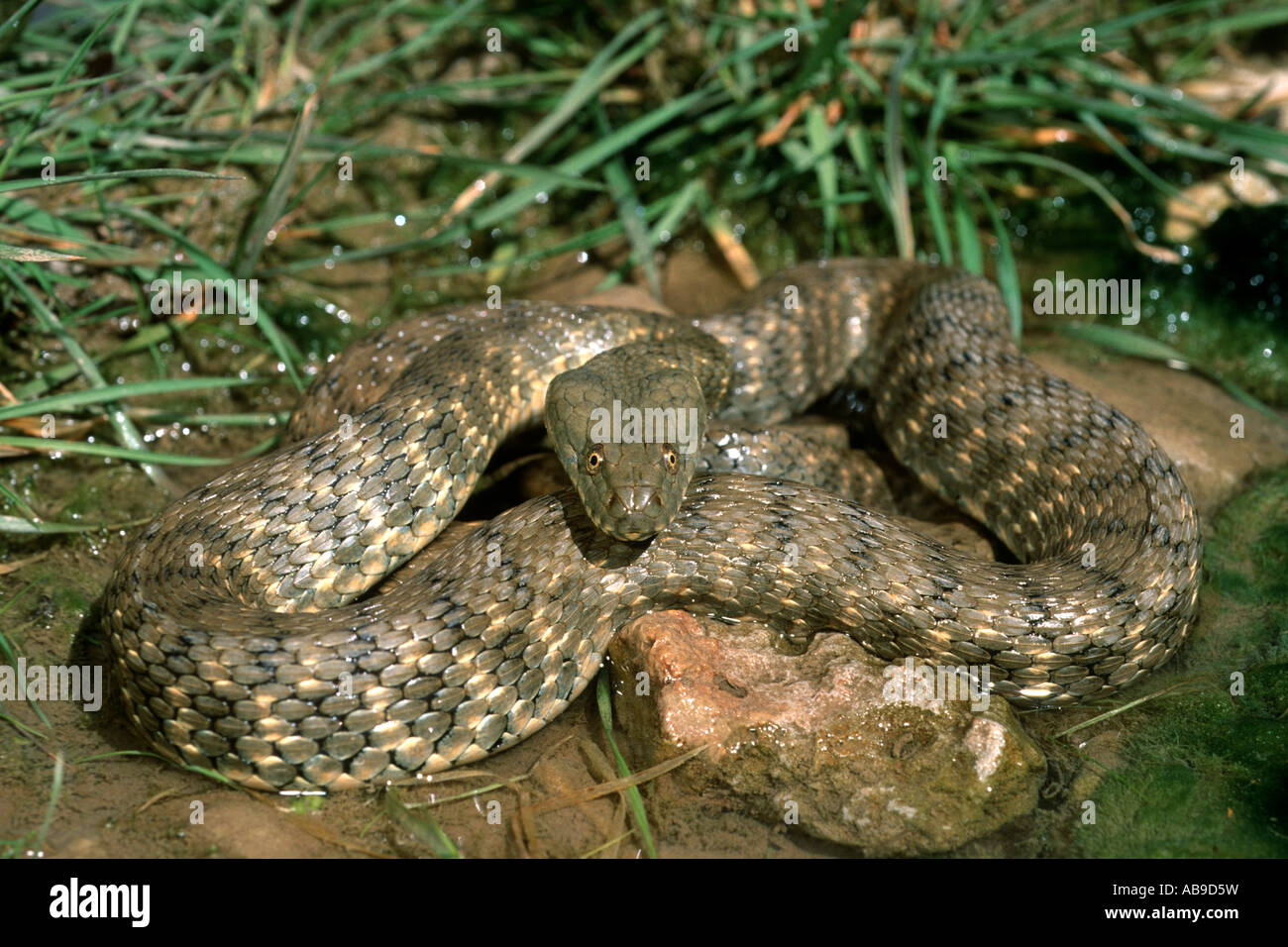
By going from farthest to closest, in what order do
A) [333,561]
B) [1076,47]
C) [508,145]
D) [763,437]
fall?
[508,145] < [1076,47] < [763,437] < [333,561]

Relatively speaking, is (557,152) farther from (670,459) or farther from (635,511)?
(635,511)

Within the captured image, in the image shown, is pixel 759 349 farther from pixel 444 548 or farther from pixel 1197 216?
pixel 1197 216

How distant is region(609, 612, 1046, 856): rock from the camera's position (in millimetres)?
4418

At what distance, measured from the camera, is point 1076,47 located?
7555mm

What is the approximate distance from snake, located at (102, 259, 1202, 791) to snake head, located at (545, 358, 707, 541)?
16 mm

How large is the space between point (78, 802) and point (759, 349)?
424 cm

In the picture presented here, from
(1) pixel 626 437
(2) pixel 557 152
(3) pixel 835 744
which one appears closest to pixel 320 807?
(1) pixel 626 437

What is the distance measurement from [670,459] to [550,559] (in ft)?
2.27

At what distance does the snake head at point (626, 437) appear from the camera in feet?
15.4

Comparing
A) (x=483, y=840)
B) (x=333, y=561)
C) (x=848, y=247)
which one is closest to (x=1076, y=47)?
(x=848, y=247)

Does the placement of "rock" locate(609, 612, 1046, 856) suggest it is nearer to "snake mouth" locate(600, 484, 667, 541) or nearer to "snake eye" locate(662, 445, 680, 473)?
"snake mouth" locate(600, 484, 667, 541)

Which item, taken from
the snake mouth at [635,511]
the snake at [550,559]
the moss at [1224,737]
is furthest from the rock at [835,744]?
the snake mouth at [635,511]

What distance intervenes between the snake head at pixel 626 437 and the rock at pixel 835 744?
630 mm

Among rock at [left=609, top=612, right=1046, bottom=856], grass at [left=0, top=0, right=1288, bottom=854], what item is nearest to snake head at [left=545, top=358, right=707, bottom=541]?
rock at [left=609, top=612, right=1046, bottom=856]
